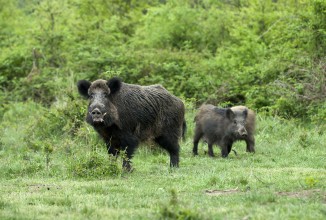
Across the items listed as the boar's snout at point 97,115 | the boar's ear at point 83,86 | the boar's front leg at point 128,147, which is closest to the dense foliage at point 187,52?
the boar's ear at point 83,86

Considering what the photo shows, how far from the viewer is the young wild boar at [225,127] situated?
50.4ft

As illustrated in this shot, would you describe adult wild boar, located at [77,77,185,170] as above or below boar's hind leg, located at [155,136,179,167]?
above

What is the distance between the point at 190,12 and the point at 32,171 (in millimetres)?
18616

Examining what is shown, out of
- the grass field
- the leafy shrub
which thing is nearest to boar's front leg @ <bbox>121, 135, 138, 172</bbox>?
the grass field

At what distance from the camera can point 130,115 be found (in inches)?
478

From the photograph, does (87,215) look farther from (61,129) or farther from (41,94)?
(41,94)

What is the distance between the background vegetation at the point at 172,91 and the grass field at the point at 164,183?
0.03 m

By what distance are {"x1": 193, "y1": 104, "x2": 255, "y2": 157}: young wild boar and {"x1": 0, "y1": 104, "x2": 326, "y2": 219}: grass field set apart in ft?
1.29

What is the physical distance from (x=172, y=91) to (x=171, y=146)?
10601mm

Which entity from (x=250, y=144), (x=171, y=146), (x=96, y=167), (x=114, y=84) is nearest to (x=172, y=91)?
(x=250, y=144)

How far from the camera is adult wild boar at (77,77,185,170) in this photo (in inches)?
462

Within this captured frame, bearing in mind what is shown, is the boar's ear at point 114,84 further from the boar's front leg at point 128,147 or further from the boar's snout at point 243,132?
the boar's snout at point 243,132

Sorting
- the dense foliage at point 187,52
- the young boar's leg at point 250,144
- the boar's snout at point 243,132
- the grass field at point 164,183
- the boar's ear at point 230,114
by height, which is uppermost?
the dense foliage at point 187,52

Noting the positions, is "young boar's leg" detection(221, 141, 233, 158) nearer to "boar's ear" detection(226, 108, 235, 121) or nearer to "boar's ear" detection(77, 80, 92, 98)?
"boar's ear" detection(226, 108, 235, 121)
